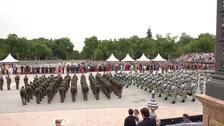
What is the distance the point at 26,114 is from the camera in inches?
699

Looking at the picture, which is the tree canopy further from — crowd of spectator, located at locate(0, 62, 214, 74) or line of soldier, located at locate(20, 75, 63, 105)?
line of soldier, located at locate(20, 75, 63, 105)

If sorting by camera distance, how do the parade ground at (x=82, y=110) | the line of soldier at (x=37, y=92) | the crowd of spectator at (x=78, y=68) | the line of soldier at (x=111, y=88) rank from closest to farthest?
the parade ground at (x=82, y=110) < the line of soldier at (x=37, y=92) < the line of soldier at (x=111, y=88) < the crowd of spectator at (x=78, y=68)

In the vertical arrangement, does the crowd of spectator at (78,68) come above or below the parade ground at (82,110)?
above

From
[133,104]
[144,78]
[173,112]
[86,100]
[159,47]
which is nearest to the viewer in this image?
[173,112]

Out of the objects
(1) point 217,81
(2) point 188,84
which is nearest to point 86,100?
(2) point 188,84

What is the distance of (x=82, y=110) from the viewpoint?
18.6 meters

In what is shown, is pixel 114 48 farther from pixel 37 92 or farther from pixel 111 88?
pixel 37 92

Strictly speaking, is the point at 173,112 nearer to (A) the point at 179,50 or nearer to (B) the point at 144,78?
(B) the point at 144,78

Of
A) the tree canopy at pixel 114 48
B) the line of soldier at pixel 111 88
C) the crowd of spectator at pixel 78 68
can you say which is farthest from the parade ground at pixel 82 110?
the tree canopy at pixel 114 48

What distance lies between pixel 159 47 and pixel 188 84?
6723 centimetres

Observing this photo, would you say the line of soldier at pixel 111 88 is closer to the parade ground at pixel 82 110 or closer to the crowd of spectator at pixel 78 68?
the parade ground at pixel 82 110

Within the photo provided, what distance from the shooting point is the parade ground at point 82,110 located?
1587 centimetres

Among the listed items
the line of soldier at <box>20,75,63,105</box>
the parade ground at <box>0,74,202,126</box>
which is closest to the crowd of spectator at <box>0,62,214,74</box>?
the parade ground at <box>0,74,202,126</box>

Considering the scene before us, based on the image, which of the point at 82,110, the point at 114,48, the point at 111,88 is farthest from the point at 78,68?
the point at 114,48
